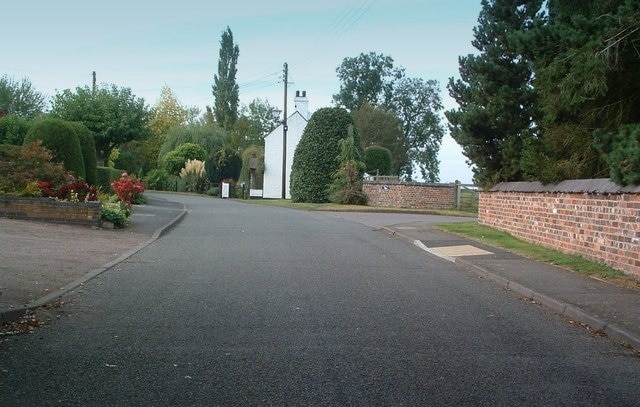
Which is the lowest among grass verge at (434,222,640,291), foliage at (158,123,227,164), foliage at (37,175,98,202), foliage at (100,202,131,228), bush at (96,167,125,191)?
grass verge at (434,222,640,291)

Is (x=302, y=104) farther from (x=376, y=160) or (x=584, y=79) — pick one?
(x=584, y=79)

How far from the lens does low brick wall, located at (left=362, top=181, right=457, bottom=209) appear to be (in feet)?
130

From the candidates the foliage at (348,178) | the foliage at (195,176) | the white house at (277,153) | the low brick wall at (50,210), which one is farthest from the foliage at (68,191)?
the foliage at (195,176)

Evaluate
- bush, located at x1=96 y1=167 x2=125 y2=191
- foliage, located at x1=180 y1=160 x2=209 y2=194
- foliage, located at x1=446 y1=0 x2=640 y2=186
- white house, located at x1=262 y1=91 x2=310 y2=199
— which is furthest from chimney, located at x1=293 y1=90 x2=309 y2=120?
foliage, located at x1=446 y1=0 x2=640 y2=186

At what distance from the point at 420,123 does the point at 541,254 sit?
229 ft

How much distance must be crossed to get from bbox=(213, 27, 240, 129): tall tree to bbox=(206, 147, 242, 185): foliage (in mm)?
21143

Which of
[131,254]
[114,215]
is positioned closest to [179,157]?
[114,215]

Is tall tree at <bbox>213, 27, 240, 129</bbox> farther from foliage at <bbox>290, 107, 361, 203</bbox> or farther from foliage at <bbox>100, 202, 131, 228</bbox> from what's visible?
foliage at <bbox>100, 202, 131, 228</bbox>

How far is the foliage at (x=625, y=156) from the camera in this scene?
1098 centimetres

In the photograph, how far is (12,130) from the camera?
31766 mm

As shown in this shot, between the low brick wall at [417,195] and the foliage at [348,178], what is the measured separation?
5.69ft

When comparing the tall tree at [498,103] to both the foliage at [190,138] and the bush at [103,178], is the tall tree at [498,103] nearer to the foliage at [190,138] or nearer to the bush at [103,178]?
the bush at [103,178]

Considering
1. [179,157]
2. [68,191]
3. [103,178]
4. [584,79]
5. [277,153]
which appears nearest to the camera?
[584,79]

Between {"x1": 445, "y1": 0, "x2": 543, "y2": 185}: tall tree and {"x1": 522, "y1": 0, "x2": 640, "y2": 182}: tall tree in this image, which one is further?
{"x1": 445, "y1": 0, "x2": 543, "y2": 185}: tall tree
